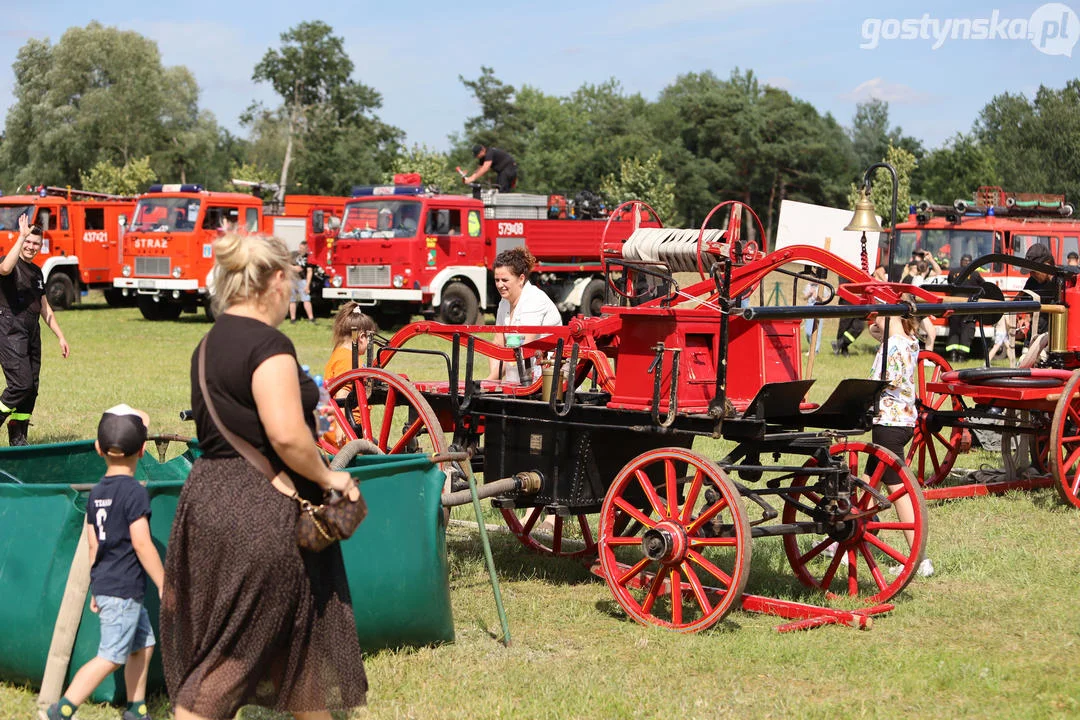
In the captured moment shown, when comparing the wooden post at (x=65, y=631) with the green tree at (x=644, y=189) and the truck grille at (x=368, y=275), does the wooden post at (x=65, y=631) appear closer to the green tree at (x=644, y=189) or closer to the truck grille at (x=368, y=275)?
the truck grille at (x=368, y=275)

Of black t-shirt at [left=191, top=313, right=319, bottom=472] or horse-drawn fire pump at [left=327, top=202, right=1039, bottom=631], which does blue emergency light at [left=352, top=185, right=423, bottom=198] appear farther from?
black t-shirt at [left=191, top=313, right=319, bottom=472]

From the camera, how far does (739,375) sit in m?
6.17

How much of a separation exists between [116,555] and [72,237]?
24950 mm

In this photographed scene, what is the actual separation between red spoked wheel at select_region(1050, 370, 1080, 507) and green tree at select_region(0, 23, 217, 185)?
188ft

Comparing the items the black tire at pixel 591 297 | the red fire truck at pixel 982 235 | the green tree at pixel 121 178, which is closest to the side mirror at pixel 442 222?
the black tire at pixel 591 297

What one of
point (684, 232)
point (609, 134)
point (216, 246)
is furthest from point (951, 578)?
point (609, 134)

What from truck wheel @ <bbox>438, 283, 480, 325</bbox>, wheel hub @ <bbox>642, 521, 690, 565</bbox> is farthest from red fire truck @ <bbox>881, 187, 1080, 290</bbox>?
wheel hub @ <bbox>642, 521, 690, 565</bbox>

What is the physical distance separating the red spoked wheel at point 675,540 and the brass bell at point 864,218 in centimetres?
211

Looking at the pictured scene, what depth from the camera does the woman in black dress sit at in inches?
137

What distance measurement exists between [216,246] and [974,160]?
72470 mm

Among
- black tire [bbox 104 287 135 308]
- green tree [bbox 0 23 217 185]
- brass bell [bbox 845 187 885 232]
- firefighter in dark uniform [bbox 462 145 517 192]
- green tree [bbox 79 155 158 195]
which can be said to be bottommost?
black tire [bbox 104 287 135 308]

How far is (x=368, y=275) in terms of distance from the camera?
903 inches

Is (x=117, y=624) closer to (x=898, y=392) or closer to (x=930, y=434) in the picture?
(x=898, y=392)

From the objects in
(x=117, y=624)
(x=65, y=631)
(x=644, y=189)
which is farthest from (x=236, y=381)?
(x=644, y=189)
